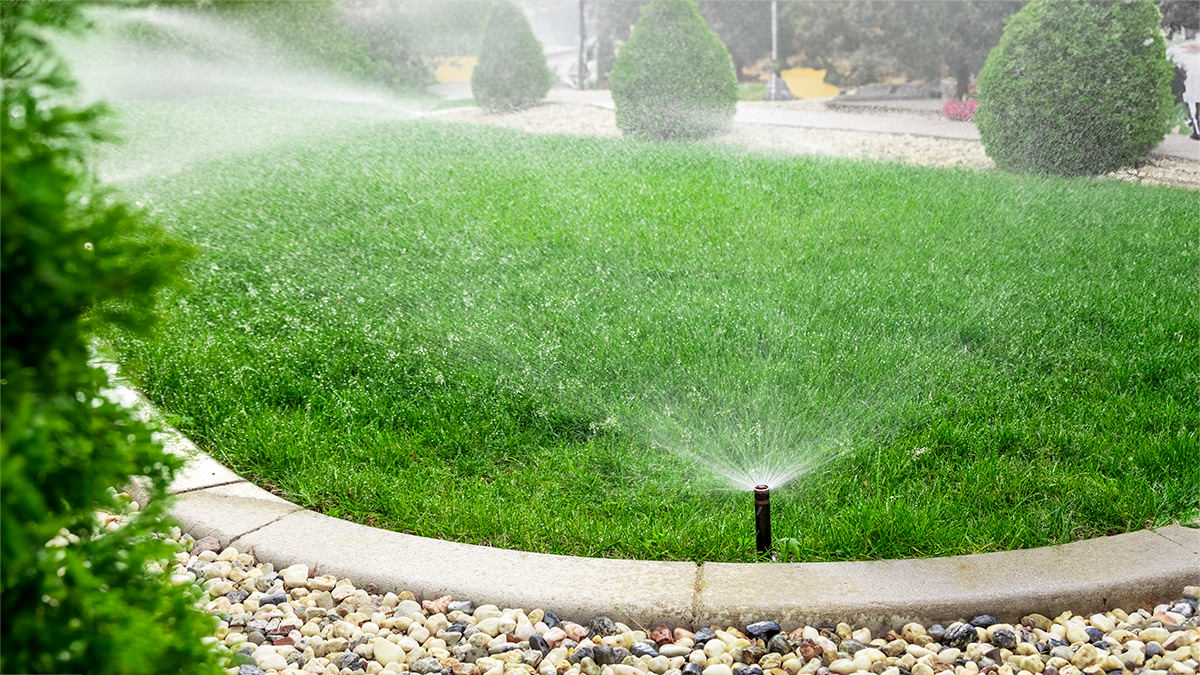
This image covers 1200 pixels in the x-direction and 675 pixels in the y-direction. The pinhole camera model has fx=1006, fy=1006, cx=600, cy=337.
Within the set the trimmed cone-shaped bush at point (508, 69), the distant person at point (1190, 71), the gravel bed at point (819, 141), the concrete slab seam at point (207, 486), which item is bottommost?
the concrete slab seam at point (207, 486)

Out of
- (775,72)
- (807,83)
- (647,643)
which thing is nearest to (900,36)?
(807,83)

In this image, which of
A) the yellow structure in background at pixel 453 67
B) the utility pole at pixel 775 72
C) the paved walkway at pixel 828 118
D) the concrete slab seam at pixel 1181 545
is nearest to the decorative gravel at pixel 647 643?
the concrete slab seam at pixel 1181 545

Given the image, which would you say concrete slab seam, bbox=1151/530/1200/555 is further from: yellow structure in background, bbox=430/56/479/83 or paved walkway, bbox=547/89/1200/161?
yellow structure in background, bbox=430/56/479/83

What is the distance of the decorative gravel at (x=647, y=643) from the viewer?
2.27m

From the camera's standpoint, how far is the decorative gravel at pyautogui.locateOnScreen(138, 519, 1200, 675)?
2270 millimetres

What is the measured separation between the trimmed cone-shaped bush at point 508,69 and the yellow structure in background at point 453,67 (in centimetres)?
19

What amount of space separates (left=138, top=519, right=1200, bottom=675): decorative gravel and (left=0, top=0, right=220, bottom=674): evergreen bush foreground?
1.09 meters

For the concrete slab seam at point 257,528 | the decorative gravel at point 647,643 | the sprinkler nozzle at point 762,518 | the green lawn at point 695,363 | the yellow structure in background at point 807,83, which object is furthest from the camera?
the yellow structure in background at point 807,83

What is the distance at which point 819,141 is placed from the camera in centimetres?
1062

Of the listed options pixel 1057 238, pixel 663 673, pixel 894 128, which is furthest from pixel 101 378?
pixel 894 128

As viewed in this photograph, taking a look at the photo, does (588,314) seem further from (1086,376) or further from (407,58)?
(407,58)

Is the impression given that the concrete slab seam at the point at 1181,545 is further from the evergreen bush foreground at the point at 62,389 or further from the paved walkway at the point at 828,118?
the paved walkway at the point at 828,118

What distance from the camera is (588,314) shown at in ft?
15.0

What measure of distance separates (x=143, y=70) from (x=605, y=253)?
36.9ft
